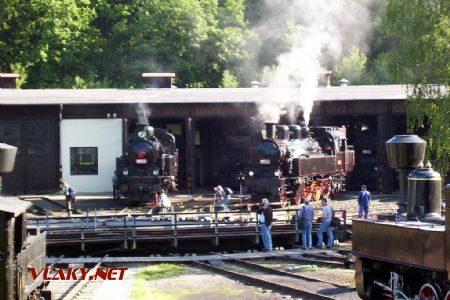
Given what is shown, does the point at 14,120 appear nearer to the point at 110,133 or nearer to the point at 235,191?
the point at 110,133

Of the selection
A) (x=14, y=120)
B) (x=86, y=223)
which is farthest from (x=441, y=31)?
(x=14, y=120)

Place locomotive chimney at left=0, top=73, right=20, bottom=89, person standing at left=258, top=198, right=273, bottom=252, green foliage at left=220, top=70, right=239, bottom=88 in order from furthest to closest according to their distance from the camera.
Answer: green foliage at left=220, top=70, right=239, bottom=88
locomotive chimney at left=0, top=73, right=20, bottom=89
person standing at left=258, top=198, right=273, bottom=252

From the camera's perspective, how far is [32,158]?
1436 inches

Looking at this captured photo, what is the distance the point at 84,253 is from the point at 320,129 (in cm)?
1516

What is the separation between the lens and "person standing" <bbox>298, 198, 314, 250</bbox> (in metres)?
21.4

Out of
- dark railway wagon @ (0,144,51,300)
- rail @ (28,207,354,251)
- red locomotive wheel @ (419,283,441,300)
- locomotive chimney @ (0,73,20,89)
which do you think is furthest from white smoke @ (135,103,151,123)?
red locomotive wheel @ (419,283,441,300)

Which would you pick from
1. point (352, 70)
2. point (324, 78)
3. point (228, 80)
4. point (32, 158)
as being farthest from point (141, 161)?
point (352, 70)

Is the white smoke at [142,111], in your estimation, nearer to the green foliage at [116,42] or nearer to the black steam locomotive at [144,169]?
the black steam locomotive at [144,169]

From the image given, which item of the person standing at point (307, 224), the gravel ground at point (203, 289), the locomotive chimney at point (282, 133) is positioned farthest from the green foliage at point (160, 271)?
the locomotive chimney at point (282, 133)

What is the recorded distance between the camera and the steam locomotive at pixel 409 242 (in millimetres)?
11484

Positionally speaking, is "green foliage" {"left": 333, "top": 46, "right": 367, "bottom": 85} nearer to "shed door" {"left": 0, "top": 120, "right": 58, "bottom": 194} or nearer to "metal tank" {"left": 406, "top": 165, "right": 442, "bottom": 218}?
"shed door" {"left": 0, "top": 120, "right": 58, "bottom": 194}

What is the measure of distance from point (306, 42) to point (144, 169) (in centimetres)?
1241

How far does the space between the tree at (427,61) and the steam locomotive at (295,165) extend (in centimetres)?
668

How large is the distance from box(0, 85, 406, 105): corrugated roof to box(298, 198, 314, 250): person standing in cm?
1440
